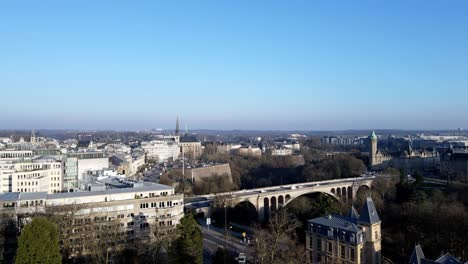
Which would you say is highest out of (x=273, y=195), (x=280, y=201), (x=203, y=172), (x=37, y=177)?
(x=37, y=177)

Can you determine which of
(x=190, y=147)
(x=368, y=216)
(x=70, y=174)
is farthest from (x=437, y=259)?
(x=190, y=147)

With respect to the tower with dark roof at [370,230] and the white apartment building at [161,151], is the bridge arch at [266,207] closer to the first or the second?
the tower with dark roof at [370,230]

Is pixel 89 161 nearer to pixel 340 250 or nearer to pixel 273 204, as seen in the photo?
pixel 273 204

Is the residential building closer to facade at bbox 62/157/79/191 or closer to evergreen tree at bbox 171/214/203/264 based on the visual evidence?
facade at bbox 62/157/79/191

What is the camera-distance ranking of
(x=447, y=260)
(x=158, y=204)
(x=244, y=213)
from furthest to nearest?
(x=244, y=213) → (x=158, y=204) → (x=447, y=260)

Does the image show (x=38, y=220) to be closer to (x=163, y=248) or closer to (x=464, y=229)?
(x=163, y=248)

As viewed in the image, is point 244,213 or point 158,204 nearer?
point 158,204

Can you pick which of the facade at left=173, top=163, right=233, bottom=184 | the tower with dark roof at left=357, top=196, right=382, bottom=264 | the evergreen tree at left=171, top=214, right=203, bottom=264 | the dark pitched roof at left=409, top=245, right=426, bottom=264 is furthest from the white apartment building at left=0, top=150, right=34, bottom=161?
the dark pitched roof at left=409, top=245, right=426, bottom=264

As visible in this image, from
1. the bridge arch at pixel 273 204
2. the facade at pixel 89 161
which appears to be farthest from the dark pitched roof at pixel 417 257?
the facade at pixel 89 161
